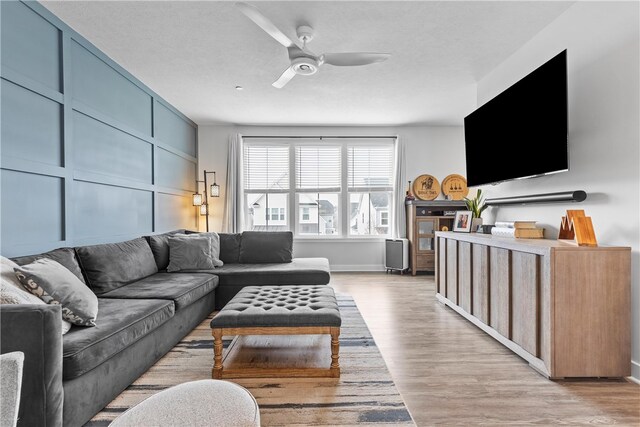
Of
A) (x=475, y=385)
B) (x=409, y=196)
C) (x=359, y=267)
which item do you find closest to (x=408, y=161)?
(x=409, y=196)

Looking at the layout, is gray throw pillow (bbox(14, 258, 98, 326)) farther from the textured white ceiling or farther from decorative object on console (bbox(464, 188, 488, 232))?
decorative object on console (bbox(464, 188, 488, 232))

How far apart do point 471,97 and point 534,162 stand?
2233 mm

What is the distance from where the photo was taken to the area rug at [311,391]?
1721 mm

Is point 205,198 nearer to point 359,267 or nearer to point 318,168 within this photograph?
point 318,168

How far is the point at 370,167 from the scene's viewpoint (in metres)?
6.18

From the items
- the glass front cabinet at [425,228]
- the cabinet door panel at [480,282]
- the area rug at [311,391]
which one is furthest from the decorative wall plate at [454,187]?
the area rug at [311,391]

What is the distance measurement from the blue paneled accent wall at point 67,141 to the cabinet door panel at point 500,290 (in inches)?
136

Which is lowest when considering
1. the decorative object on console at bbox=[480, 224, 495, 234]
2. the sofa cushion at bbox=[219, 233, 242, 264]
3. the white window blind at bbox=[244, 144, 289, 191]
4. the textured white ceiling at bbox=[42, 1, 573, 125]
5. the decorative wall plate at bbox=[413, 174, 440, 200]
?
the sofa cushion at bbox=[219, 233, 242, 264]

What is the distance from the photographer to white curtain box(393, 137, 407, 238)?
599 centimetres

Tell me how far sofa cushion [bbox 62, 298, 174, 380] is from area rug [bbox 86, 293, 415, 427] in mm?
294

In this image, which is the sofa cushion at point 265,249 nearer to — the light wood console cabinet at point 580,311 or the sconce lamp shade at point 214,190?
the sconce lamp shade at point 214,190

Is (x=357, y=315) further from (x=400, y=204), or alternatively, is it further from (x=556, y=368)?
(x=400, y=204)

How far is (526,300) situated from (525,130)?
141 cm

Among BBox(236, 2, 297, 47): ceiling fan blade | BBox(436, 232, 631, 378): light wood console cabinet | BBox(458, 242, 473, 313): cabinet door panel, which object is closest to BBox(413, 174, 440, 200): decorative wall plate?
BBox(458, 242, 473, 313): cabinet door panel
